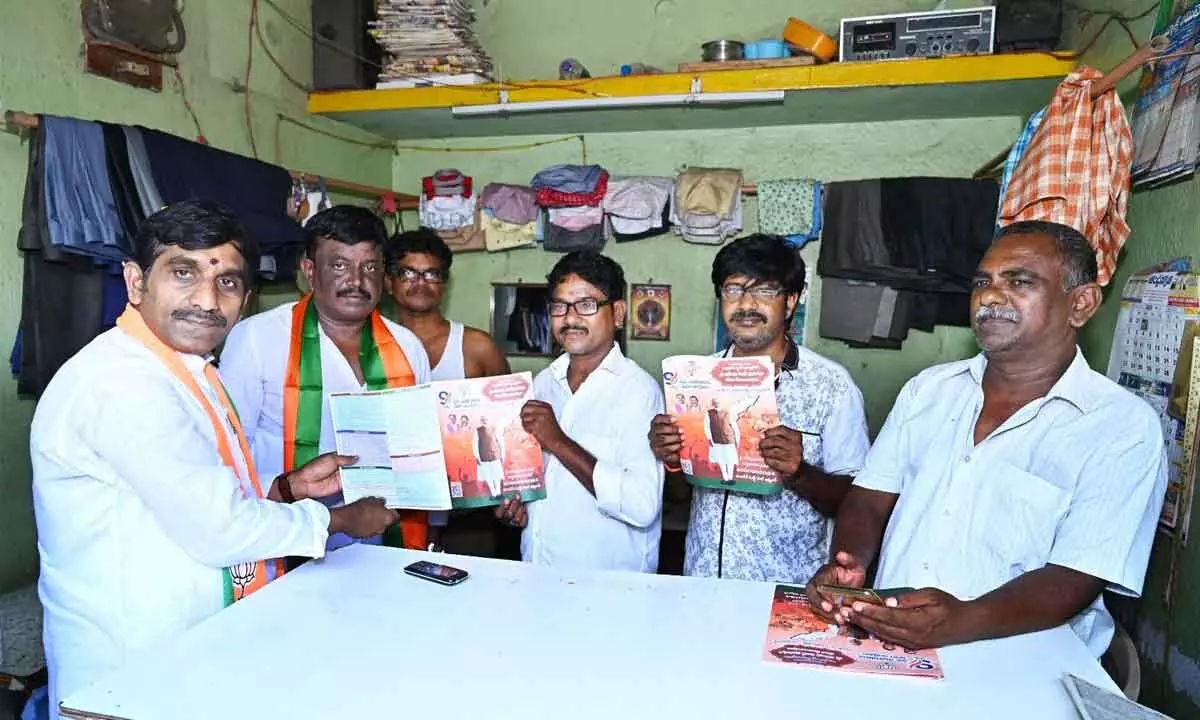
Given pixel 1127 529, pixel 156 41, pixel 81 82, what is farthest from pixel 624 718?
pixel 156 41

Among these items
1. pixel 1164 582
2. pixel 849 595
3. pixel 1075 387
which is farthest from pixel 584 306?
pixel 1164 582

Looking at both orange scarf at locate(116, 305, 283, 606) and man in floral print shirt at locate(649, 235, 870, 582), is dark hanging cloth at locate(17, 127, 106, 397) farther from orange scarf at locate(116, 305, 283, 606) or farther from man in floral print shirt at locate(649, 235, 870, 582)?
man in floral print shirt at locate(649, 235, 870, 582)

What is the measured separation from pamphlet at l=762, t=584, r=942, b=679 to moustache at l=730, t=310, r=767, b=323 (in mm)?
912

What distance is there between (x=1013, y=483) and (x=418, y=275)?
2447mm

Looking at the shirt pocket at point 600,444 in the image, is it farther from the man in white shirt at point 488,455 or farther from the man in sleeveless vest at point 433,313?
the man in sleeveless vest at point 433,313

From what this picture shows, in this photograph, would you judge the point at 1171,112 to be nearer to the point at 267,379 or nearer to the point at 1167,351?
the point at 1167,351

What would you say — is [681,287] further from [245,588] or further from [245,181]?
[245,588]

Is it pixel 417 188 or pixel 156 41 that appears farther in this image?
pixel 417 188

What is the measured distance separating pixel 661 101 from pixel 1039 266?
9.07ft

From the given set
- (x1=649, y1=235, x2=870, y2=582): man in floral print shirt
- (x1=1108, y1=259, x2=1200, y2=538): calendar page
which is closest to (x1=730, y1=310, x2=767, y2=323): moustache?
(x1=649, y1=235, x2=870, y2=582): man in floral print shirt

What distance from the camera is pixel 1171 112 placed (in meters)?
2.40

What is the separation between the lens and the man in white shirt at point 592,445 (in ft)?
7.29

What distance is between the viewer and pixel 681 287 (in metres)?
5.05

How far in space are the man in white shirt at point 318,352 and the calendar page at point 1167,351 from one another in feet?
7.82
